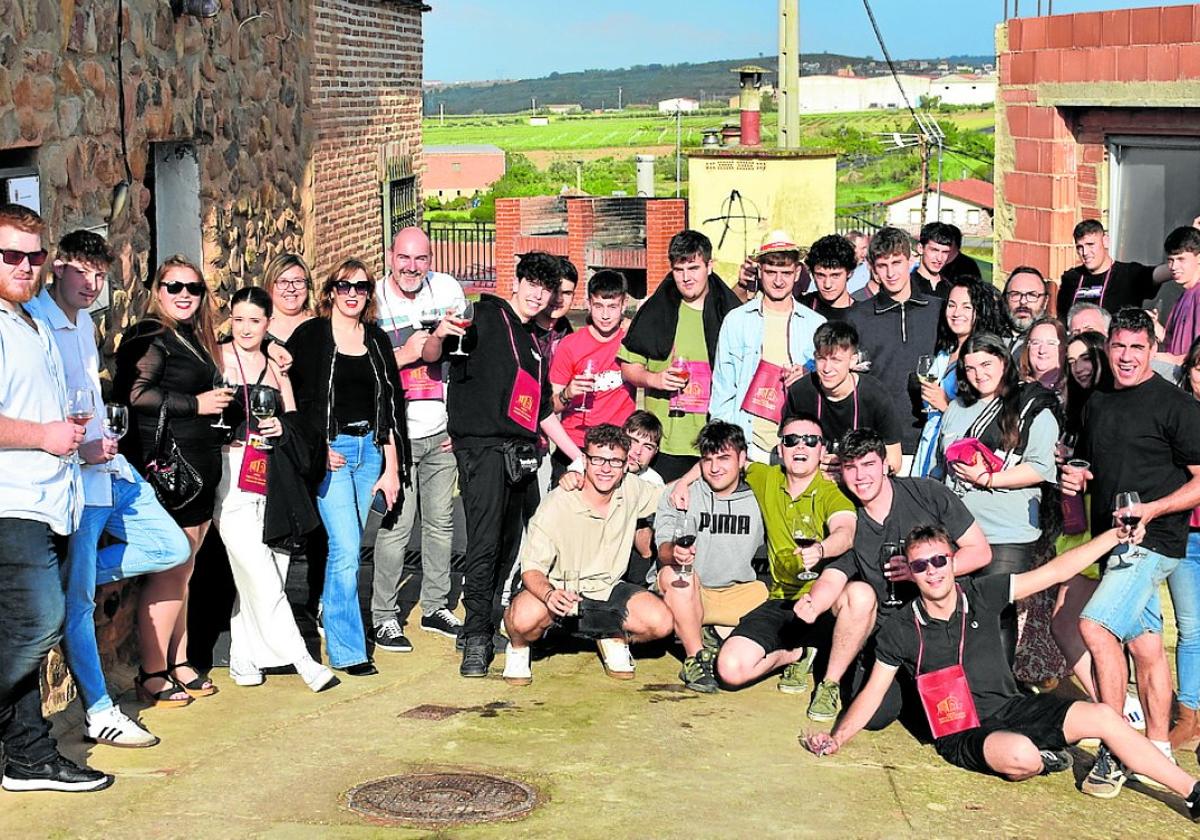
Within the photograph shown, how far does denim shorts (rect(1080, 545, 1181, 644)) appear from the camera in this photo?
21.5 ft

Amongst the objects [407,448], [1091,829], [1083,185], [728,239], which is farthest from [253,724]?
[728,239]

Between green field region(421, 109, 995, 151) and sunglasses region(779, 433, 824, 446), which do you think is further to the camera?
green field region(421, 109, 995, 151)

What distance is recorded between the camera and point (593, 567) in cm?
762

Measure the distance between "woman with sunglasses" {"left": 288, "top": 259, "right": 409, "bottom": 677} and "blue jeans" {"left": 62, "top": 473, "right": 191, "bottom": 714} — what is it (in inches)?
35.6

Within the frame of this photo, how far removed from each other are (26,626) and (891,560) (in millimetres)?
3488

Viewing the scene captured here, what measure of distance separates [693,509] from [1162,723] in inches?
90.4

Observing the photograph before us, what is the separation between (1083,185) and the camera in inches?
480

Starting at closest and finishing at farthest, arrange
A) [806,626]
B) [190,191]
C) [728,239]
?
[806,626], [190,191], [728,239]

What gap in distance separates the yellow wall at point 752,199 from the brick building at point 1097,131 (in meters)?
25.5

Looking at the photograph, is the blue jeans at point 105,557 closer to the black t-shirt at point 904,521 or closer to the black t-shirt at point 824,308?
the black t-shirt at point 904,521

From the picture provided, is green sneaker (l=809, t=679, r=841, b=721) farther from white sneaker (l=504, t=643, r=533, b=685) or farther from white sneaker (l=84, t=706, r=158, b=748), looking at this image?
white sneaker (l=84, t=706, r=158, b=748)

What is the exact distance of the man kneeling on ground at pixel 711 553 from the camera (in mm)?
7559

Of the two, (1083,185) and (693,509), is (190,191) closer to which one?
(693,509)

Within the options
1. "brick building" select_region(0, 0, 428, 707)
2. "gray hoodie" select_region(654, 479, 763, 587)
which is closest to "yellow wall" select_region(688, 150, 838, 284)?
"brick building" select_region(0, 0, 428, 707)
